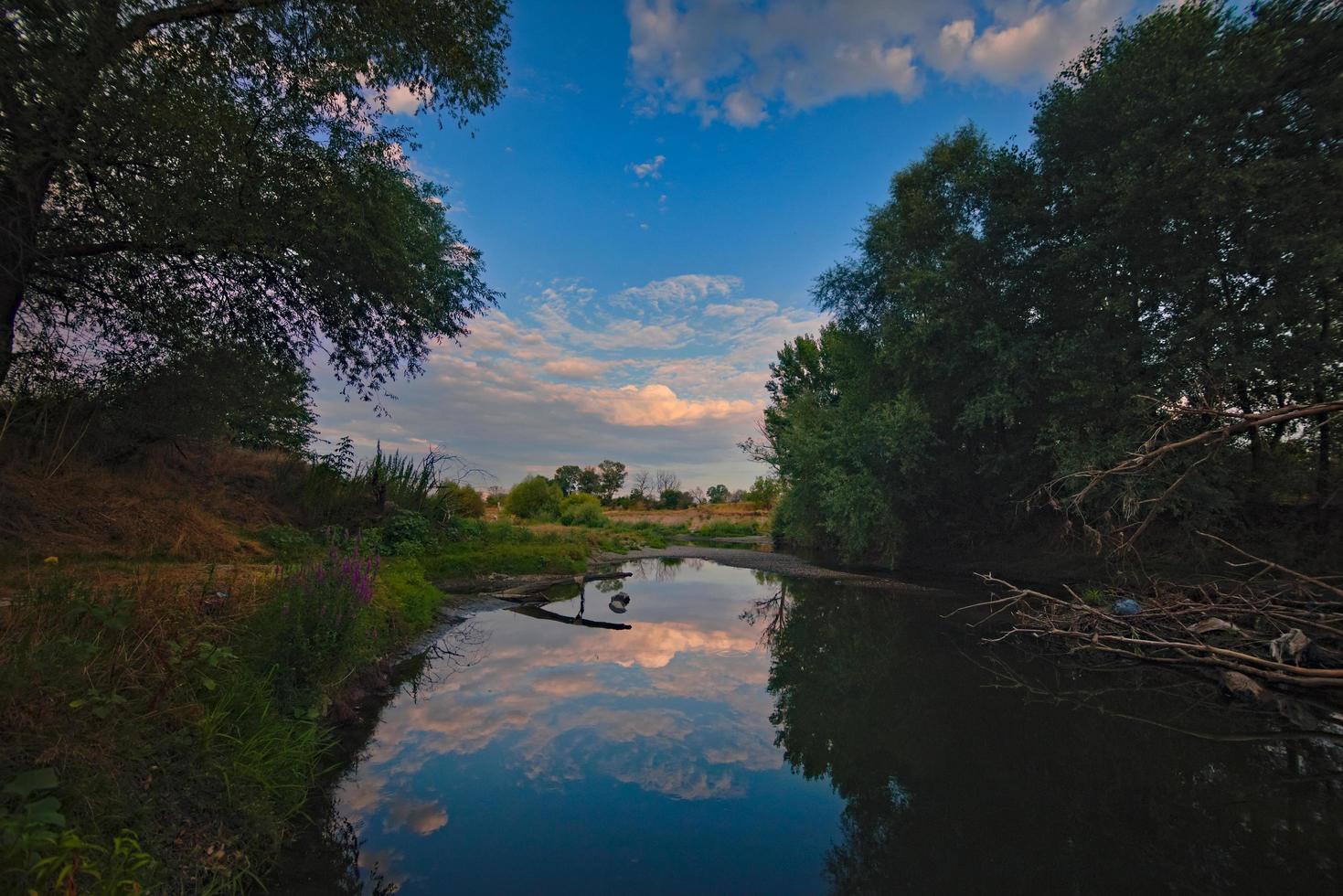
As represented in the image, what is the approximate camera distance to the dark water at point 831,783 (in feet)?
11.8

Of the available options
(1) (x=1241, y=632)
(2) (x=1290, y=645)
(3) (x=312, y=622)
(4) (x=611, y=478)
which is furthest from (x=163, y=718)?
(4) (x=611, y=478)

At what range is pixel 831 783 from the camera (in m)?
4.86

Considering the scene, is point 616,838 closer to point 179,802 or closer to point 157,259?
point 179,802

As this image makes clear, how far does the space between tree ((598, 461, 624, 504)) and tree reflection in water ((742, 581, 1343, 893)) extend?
2582 inches

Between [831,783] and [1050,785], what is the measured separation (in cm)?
178

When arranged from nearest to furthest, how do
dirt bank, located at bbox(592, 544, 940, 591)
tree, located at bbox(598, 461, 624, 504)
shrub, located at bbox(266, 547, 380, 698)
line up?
shrub, located at bbox(266, 547, 380, 698)
dirt bank, located at bbox(592, 544, 940, 591)
tree, located at bbox(598, 461, 624, 504)

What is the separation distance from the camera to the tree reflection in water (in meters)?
3.61

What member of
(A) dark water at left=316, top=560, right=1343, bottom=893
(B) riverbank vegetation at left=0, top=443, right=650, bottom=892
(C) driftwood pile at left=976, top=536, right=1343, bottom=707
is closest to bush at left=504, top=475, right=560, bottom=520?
(B) riverbank vegetation at left=0, top=443, right=650, bottom=892

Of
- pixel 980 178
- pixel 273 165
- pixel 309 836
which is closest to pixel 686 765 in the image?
pixel 309 836

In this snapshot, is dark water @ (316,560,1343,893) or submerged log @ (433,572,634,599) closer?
dark water @ (316,560,1343,893)

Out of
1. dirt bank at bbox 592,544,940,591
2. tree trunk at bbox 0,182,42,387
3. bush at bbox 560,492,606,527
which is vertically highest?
tree trunk at bbox 0,182,42,387

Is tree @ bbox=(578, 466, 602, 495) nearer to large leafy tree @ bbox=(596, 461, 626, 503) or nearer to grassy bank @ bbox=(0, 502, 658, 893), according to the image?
large leafy tree @ bbox=(596, 461, 626, 503)

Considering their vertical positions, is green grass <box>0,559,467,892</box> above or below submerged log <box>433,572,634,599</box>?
above

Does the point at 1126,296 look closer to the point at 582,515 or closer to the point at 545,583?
the point at 545,583
